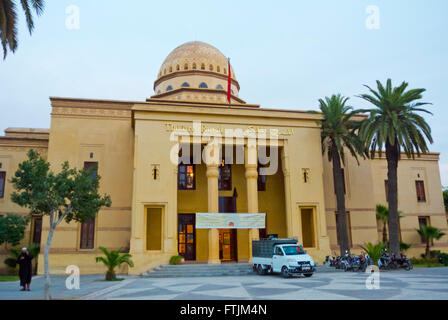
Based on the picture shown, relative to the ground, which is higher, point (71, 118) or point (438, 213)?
point (71, 118)

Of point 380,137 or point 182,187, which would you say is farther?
point 182,187

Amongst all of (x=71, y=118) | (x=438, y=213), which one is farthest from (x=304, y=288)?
(x=438, y=213)

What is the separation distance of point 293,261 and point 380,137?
10.2m

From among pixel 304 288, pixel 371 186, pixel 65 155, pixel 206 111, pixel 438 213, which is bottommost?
pixel 304 288

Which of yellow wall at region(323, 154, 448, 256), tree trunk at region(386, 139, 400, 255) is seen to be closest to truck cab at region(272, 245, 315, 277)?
tree trunk at region(386, 139, 400, 255)

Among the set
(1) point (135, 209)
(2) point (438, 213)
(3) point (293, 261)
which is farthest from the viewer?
(2) point (438, 213)

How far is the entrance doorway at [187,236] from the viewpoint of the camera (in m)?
25.0

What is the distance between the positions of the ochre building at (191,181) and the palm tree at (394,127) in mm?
3726

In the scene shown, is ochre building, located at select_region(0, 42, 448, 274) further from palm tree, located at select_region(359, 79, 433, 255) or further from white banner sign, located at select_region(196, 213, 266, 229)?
palm tree, located at select_region(359, 79, 433, 255)

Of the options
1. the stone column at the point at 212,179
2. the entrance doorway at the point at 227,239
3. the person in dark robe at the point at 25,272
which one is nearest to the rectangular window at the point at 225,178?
the entrance doorway at the point at 227,239

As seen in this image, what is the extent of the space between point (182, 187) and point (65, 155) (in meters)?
8.46

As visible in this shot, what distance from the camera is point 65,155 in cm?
2528
